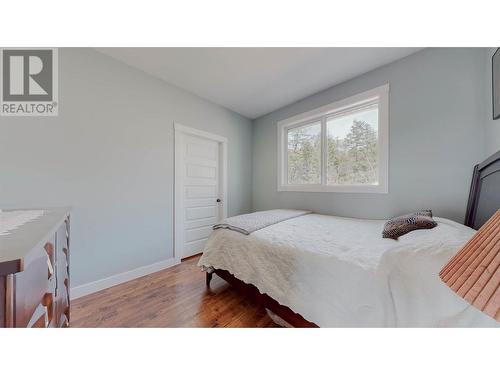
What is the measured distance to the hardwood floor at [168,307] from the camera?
142cm

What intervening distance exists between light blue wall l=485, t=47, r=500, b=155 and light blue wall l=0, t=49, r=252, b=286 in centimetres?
313

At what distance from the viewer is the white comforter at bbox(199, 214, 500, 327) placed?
79 cm

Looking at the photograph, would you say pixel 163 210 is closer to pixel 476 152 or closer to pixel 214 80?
pixel 214 80

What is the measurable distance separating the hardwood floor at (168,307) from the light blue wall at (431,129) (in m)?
1.84

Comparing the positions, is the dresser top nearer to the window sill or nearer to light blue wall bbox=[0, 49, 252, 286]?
light blue wall bbox=[0, 49, 252, 286]

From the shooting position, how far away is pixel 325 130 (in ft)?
8.84

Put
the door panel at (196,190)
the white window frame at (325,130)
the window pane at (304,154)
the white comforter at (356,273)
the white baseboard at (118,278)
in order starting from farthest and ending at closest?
the window pane at (304,154) < the door panel at (196,190) < the white window frame at (325,130) < the white baseboard at (118,278) < the white comforter at (356,273)

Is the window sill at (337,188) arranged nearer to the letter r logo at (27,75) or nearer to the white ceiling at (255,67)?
the white ceiling at (255,67)

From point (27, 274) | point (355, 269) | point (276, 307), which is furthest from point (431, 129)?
point (27, 274)

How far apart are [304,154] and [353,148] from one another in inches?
29.5

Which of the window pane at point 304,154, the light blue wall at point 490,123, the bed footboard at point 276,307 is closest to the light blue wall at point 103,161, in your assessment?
the bed footboard at point 276,307

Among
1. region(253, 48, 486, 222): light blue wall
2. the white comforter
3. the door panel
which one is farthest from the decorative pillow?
the door panel

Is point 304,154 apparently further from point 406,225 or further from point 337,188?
point 406,225
